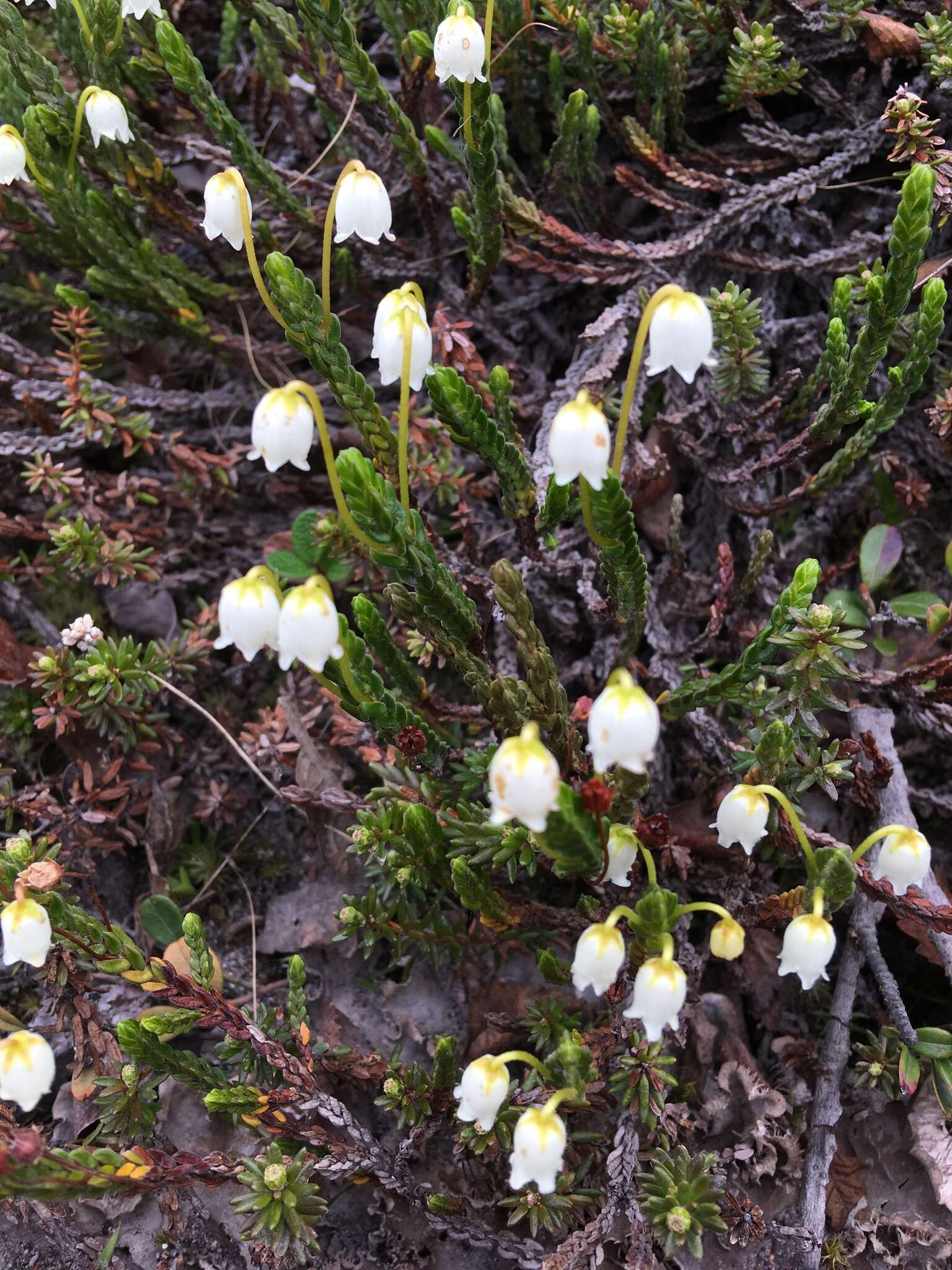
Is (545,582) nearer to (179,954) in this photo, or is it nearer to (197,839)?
(197,839)

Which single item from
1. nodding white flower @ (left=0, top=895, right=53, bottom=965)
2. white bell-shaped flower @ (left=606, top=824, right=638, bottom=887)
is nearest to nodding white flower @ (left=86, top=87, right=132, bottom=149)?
nodding white flower @ (left=0, top=895, right=53, bottom=965)

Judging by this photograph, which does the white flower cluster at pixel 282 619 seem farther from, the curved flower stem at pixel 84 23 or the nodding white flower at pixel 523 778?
the curved flower stem at pixel 84 23

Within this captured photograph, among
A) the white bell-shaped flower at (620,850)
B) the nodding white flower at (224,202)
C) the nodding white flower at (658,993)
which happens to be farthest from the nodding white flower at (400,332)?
the nodding white flower at (658,993)

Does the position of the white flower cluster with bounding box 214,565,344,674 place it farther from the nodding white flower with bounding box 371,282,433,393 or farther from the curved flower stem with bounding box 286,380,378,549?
the nodding white flower with bounding box 371,282,433,393

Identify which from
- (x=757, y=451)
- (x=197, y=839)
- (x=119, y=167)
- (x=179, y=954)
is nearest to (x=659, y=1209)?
(x=179, y=954)

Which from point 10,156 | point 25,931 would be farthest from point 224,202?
point 25,931
